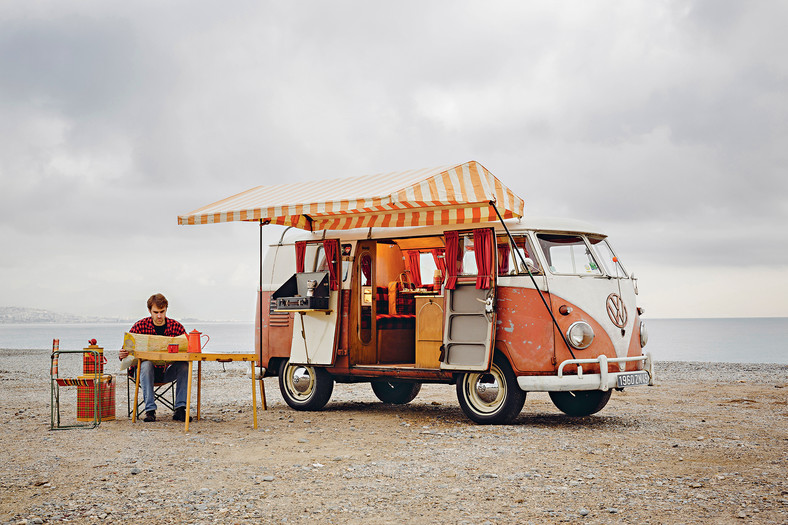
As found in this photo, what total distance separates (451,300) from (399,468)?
337cm

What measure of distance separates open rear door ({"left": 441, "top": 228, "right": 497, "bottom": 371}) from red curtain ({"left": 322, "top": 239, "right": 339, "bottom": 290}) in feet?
6.21

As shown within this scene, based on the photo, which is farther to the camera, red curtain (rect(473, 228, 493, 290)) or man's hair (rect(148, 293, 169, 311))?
man's hair (rect(148, 293, 169, 311))

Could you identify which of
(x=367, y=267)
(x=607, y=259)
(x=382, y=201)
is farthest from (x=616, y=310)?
(x=367, y=267)

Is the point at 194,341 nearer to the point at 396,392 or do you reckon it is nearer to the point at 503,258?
the point at 503,258

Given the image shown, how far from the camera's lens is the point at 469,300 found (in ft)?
32.9

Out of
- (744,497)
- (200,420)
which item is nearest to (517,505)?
(744,497)

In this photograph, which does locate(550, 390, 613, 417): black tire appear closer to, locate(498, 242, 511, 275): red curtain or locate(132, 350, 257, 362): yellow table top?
locate(498, 242, 511, 275): red curtain

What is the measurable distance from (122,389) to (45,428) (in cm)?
687

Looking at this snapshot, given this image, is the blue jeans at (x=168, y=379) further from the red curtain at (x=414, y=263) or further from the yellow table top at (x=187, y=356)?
the red curtain at (x=414, y=263)

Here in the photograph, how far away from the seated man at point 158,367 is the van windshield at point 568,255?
15.2 feet

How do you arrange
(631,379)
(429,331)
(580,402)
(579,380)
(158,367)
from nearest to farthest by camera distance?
(579,380)
(631,379)
(158,367)
(429,331)
(580,402)

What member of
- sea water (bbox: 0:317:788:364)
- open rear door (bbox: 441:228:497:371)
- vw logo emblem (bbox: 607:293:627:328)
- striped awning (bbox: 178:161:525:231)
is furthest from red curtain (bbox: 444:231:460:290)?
sea water (bbox: 0:317:788:364)

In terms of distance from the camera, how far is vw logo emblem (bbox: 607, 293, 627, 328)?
9789 mm

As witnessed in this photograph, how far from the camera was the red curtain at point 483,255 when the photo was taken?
978cm
